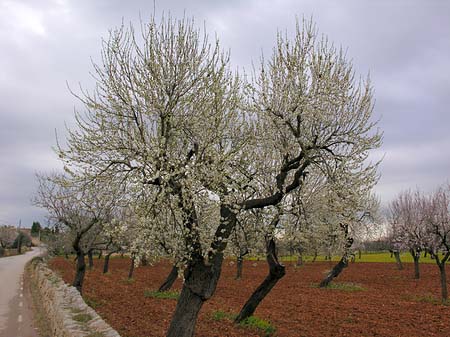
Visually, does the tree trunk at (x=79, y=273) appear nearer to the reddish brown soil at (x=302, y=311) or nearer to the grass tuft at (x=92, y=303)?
the grass tuft at (x=92, y=303)

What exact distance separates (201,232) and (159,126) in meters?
2.65

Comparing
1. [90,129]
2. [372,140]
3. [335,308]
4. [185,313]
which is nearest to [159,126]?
[90,129]

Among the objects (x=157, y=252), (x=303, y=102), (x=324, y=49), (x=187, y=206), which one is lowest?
(x=157, y=252)

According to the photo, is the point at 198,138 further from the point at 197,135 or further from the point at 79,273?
the point at 79,273

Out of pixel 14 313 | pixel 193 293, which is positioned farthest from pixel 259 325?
pixel 14 313

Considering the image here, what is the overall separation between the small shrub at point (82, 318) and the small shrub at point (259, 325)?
5.35 metres

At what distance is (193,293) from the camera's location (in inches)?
357

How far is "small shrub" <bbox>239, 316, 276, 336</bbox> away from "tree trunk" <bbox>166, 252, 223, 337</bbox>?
4.08 m

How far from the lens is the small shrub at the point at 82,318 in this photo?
962 centimetres

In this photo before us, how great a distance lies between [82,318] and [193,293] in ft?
10.1

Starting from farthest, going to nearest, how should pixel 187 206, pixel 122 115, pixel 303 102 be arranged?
pixel 303 102
pixel 122 115
pixel 187 206

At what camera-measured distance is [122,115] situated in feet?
28.5

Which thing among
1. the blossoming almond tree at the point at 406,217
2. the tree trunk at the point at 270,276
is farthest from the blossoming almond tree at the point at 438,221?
the tree trunk at the point at 270,276

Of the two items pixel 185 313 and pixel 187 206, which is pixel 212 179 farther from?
pixel 185 313
